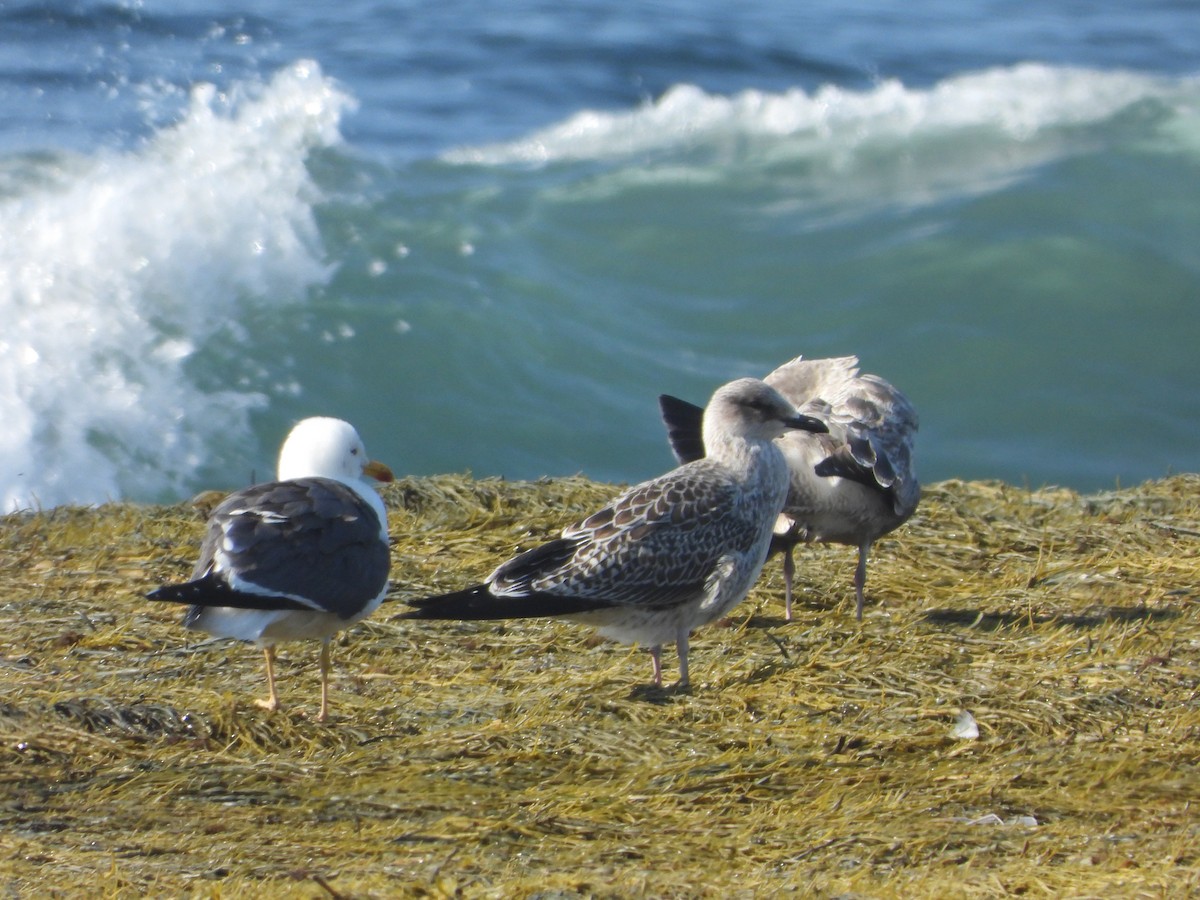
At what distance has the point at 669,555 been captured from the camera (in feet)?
15.6

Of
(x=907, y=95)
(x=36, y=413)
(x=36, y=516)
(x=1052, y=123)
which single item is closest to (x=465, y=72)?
(x=907, y=95)

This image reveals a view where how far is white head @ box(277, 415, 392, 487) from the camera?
17.0 ft

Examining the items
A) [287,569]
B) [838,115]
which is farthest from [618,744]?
[838,115]

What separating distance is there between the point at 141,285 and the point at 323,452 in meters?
7.20

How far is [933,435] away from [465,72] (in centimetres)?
730

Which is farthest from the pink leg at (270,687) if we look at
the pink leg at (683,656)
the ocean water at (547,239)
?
the ocean water at (547,239)

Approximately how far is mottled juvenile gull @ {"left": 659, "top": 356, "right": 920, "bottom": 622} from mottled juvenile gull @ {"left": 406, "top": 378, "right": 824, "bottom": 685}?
406 mm

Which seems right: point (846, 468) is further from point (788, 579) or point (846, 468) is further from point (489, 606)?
point (489, 606)

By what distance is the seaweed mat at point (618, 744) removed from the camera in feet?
11.0

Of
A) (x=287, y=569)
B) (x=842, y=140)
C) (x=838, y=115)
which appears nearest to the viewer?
(x=287, y=569)

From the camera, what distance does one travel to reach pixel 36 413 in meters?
10.4

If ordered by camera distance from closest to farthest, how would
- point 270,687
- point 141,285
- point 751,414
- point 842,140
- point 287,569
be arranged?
1. point 287,569
2. point 270,687
3. point 751,414
4. point 141,285
5. point 842,140

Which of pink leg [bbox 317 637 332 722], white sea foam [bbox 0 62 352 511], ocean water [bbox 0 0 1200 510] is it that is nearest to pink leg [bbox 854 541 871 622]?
pink leg [bbox 317 637 332 722]

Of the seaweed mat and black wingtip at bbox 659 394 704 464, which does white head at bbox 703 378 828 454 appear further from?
the seaweed mat
